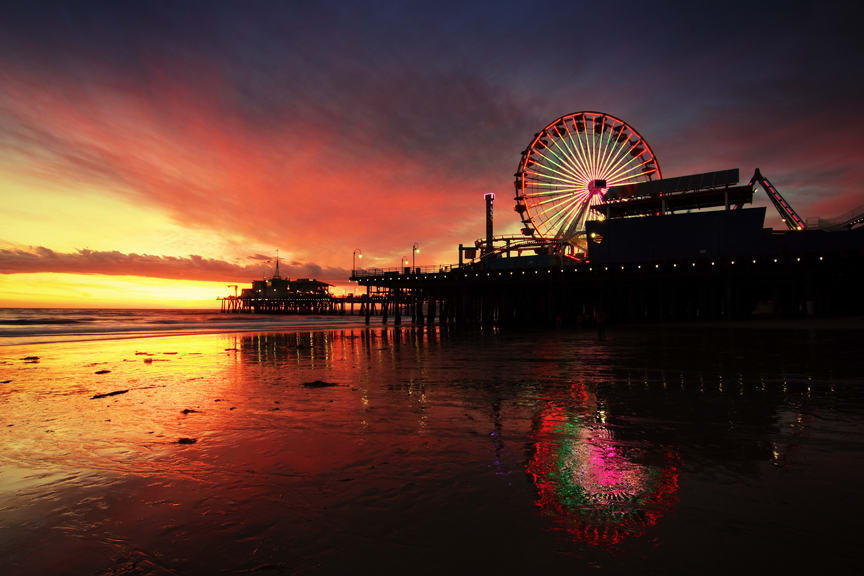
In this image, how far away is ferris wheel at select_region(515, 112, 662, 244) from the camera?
60.3m

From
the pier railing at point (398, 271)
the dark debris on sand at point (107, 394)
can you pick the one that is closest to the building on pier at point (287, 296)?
the pier railing at point (398, 271)

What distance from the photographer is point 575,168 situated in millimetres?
61500

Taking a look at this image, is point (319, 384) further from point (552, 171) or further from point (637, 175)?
point (637, 175)

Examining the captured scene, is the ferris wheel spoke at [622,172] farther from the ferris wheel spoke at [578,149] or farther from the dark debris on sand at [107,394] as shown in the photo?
the dark debris on sand at [107,394]

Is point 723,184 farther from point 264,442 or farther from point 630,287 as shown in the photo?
point 264,442

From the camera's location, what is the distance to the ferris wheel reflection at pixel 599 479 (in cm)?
389

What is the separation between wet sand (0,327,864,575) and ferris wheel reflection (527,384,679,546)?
3cm

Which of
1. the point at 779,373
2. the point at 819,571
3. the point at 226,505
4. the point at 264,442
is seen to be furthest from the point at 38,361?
the point at 779,373

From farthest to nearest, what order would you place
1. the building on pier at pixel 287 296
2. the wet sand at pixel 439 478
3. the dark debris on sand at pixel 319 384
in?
1. the building on pier at pixel 287 296
2. the dark debris on sand at pixel 319 384
3. the wet sand at pixel 439 478

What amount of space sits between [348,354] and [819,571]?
61.7 ft

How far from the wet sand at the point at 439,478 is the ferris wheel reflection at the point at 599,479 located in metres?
0.03

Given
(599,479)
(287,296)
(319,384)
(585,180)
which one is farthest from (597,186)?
(287,296)

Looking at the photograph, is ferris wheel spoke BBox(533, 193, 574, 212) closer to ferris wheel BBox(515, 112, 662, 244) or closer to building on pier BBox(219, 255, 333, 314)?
ferris wheel BBox(515, 112, 662, 244)

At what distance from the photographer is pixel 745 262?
131ft
